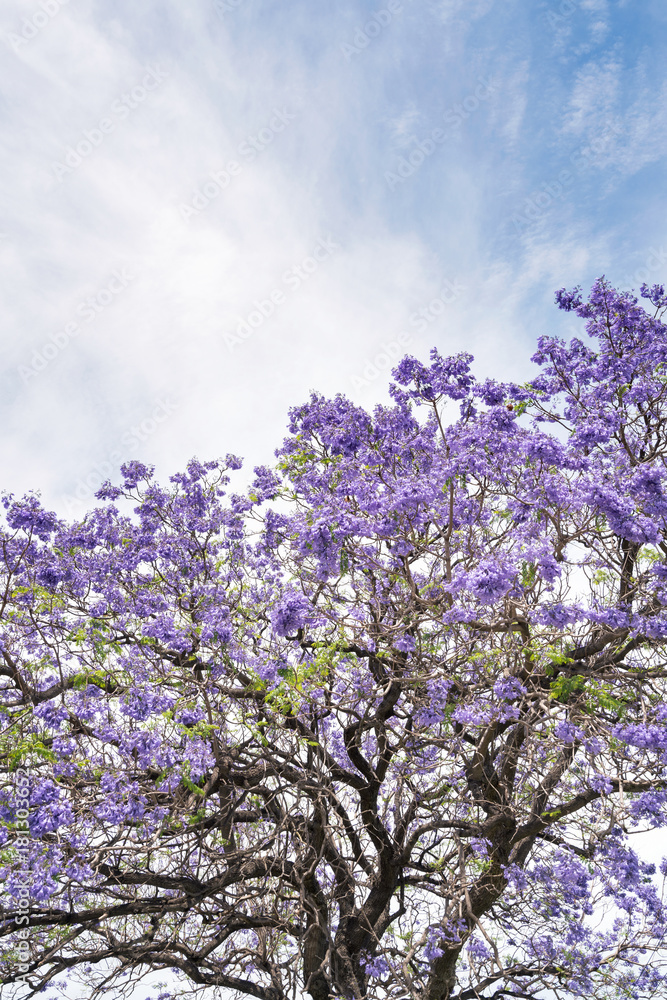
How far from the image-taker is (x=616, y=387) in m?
6.23

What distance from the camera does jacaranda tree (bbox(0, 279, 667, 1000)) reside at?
4.94 meters

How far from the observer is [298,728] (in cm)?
558

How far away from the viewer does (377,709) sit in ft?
19.5

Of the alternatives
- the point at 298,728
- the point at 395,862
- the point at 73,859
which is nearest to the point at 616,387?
the point at 298,728

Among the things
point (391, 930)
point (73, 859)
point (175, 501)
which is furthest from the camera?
point (175, 501)

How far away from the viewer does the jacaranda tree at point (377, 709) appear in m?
4.94

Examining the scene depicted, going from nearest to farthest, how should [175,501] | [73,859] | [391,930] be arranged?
[73,859] → [391,930] → [175,501]

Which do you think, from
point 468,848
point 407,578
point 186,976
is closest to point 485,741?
point 468,848

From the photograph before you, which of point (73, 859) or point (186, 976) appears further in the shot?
point (186, 976)

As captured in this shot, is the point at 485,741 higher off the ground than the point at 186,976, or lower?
higher

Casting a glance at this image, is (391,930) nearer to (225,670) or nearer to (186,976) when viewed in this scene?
(186,976)

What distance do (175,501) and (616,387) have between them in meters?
4.59

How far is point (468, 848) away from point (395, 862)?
821 mm

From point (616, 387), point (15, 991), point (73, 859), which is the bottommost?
point (15, 991)
